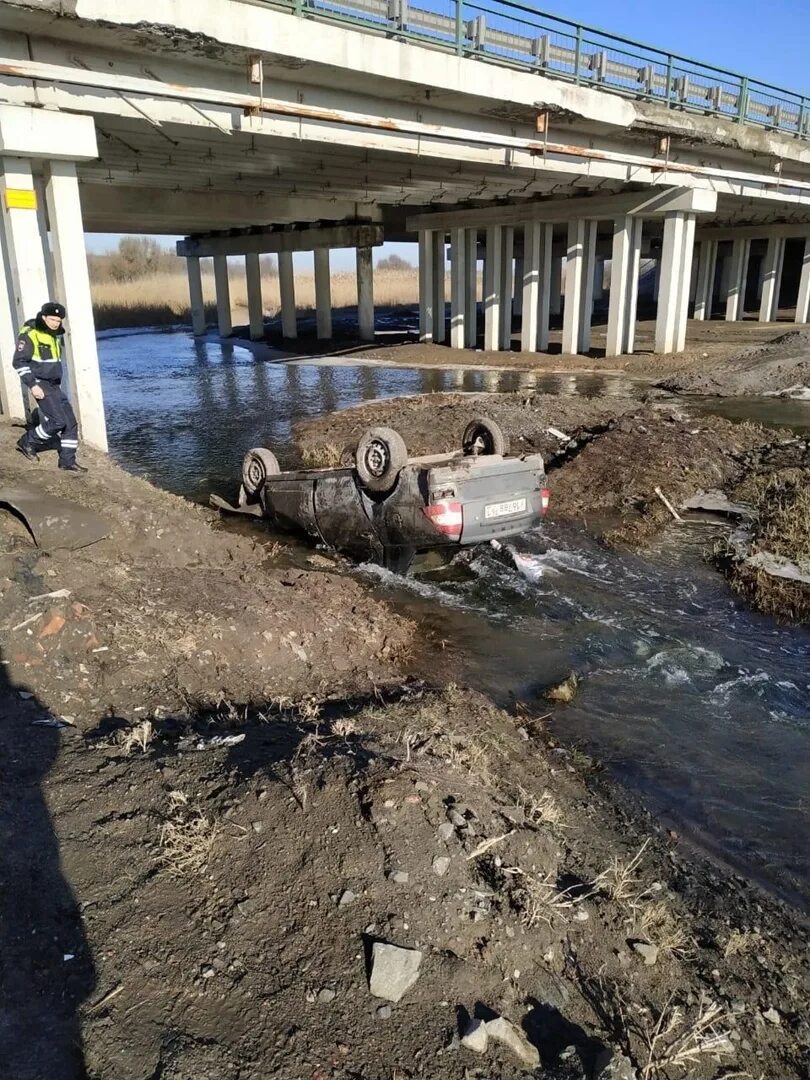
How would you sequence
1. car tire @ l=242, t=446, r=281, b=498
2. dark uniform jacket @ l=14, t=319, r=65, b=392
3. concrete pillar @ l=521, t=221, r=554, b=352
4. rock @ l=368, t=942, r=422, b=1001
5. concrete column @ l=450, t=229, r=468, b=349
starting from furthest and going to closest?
concrete column @ l=450, t=229, r=468, b=349 < concrete pillar @ l=521, t=221, r=554, b=352 < car tire @ l=242, t=446, r=281, b=498 < dark uniform jacket @ l=14, t=319, r=65, b=392 < rock @ l=368, t=942, r=422, b=1001

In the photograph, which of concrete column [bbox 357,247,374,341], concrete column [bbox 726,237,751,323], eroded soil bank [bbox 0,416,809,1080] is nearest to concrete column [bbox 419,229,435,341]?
concrete column [bbox 357,247,374,341]

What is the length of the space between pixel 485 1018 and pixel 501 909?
0.43 m

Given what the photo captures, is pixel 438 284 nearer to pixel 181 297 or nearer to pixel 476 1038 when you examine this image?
pixel 476 1038

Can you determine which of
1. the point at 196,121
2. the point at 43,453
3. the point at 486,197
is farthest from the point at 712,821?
the point at 486,197

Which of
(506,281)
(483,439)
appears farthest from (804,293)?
(483,439)

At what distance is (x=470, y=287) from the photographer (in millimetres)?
27172

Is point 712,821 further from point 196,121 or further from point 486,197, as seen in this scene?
point 486,197

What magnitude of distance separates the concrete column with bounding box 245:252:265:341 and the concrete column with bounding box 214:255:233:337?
4.44 ft

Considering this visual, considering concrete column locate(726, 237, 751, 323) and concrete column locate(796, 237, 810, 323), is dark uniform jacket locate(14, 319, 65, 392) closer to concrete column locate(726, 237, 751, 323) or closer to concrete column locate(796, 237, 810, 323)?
concrete column locate(726, 237, 751, 323)

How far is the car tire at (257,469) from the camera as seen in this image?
918cm

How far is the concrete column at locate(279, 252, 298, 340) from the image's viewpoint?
31.8 metres

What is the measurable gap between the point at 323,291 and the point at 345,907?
30.8m

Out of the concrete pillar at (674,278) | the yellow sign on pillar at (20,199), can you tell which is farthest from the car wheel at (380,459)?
the concrete pillar at (674,278)

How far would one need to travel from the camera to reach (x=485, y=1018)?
2.55 metres
